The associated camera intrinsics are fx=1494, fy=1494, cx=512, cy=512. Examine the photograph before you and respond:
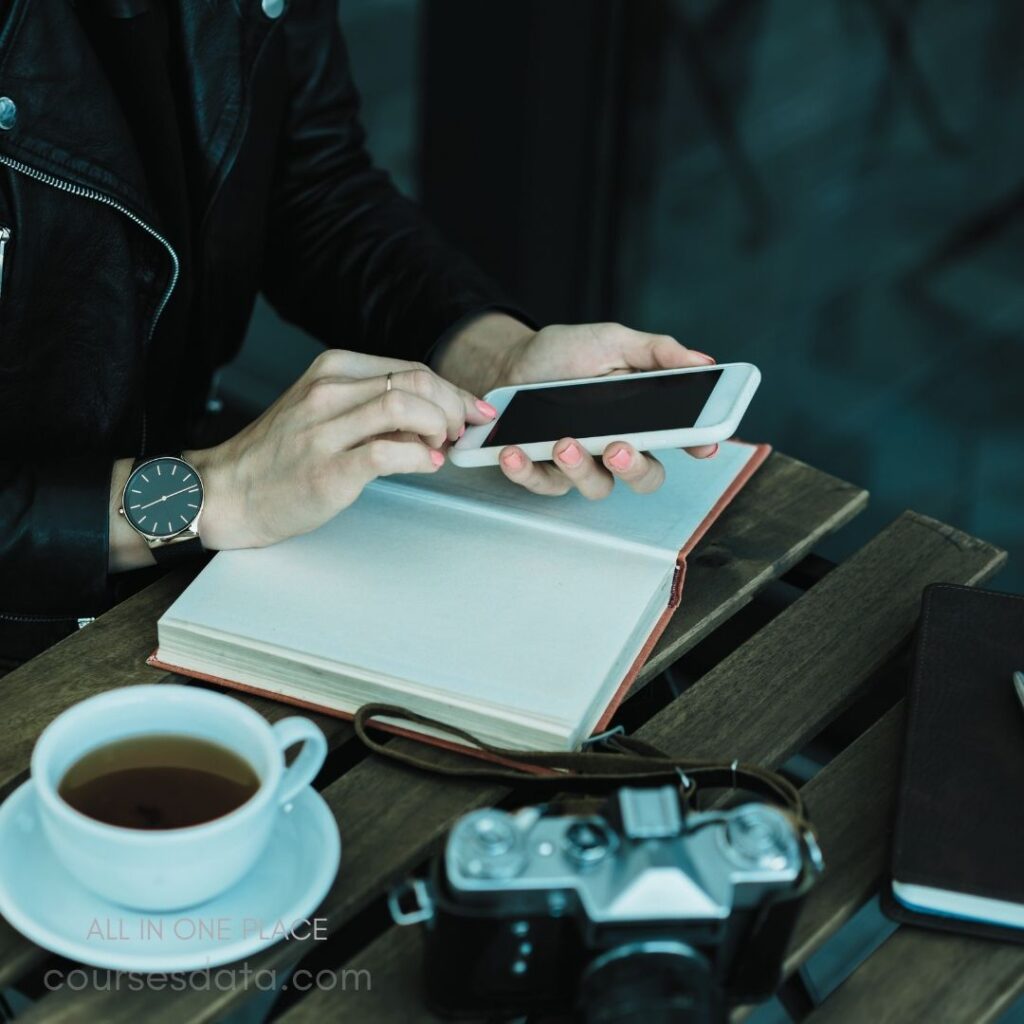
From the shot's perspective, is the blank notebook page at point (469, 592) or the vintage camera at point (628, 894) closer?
the vintage camera at point (628, 894)

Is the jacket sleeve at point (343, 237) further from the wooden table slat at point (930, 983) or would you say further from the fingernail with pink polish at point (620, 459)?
the wooden table slat at point (930, 983)

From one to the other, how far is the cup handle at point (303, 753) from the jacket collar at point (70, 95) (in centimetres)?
57

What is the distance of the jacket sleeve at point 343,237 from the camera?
4.68ft

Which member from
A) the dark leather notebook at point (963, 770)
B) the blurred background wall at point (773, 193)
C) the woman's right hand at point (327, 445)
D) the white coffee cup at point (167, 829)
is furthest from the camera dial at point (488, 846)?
the blurred background wall at point (773, 193)

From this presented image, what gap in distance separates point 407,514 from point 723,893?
47 centimetres

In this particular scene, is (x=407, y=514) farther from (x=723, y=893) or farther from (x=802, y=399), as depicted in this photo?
(x=802, y=399)

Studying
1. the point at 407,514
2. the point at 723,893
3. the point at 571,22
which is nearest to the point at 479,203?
the point at 571,22

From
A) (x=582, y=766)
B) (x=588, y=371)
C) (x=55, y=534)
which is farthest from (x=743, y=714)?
(x=55, y=534)

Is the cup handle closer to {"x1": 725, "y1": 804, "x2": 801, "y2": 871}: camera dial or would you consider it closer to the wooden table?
the wooden table

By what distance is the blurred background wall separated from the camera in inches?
85.1

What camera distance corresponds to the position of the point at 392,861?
2.79 ft

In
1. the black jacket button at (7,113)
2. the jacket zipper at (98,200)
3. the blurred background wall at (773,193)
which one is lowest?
the blurred background wall at (773,193)

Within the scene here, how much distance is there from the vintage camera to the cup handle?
10cm

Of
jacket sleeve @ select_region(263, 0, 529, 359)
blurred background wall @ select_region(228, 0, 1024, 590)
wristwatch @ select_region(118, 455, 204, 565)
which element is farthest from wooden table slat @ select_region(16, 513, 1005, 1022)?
blurred background wall @ select_region(228, 0, 1024, 590)
